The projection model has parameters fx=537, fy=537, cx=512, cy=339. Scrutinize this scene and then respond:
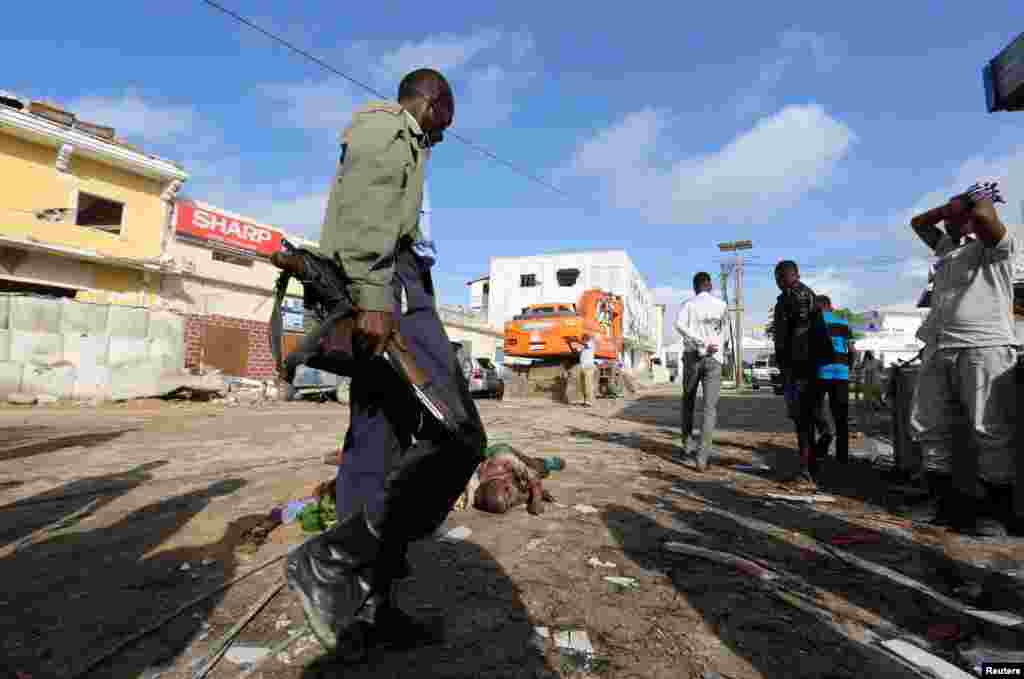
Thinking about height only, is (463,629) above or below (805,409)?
below

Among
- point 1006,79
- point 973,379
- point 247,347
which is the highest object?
point 1006,79

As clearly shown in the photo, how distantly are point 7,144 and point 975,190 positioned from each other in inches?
765

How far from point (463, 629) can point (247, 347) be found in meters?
16.6

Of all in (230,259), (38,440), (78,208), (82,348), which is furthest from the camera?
(230,259)

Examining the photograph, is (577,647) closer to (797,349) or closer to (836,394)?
(797,349)

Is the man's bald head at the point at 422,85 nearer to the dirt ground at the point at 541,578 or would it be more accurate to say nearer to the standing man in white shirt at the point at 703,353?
the dirt ground at the point at 541,578

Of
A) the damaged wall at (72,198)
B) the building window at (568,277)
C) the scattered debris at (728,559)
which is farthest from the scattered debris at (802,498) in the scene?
the building window at (568,277)

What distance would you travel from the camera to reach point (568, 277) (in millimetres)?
45594

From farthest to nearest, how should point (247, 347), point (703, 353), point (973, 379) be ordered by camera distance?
point (247, 347) → point (703, 353) → point (973, 379)

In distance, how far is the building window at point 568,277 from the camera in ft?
148

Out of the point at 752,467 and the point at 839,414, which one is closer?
the point at 752,467

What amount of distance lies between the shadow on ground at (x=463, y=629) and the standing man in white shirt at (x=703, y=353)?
327 cm

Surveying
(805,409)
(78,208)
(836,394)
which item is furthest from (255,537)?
(78,208)

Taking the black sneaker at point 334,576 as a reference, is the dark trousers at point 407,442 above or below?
above
